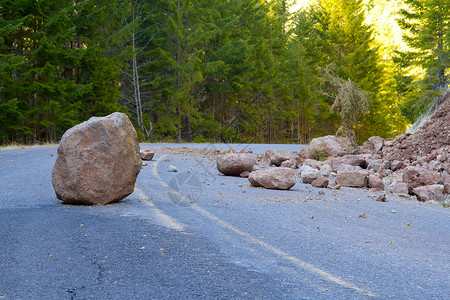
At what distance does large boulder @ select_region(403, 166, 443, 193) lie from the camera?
8656 mm

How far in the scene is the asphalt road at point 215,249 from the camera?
2629 mm

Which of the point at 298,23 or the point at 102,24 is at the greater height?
the point at 298,23

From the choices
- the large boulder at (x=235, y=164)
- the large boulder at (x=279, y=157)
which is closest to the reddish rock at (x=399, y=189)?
the large boulder at (x=235, y=164)

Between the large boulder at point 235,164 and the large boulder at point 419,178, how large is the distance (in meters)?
3.79

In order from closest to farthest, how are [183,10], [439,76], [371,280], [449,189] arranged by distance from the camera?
[371,280], [449,189], [439,76], [183,10]

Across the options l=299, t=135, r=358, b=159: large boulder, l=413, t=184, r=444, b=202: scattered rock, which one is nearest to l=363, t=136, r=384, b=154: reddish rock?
l=299, t=135, r=358, b=159: large boulder

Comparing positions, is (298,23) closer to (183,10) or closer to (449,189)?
(183,10)

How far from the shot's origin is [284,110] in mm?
34625

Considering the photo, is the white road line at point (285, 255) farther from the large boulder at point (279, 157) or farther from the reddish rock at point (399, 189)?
the large boulder at point (279, 157)

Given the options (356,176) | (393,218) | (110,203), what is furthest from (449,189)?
(110,203)

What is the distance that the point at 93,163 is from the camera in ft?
16.0

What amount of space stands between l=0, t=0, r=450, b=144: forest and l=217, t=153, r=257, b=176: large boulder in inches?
387

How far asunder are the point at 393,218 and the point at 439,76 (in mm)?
17723

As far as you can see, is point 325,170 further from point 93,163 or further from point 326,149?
point 93,163
